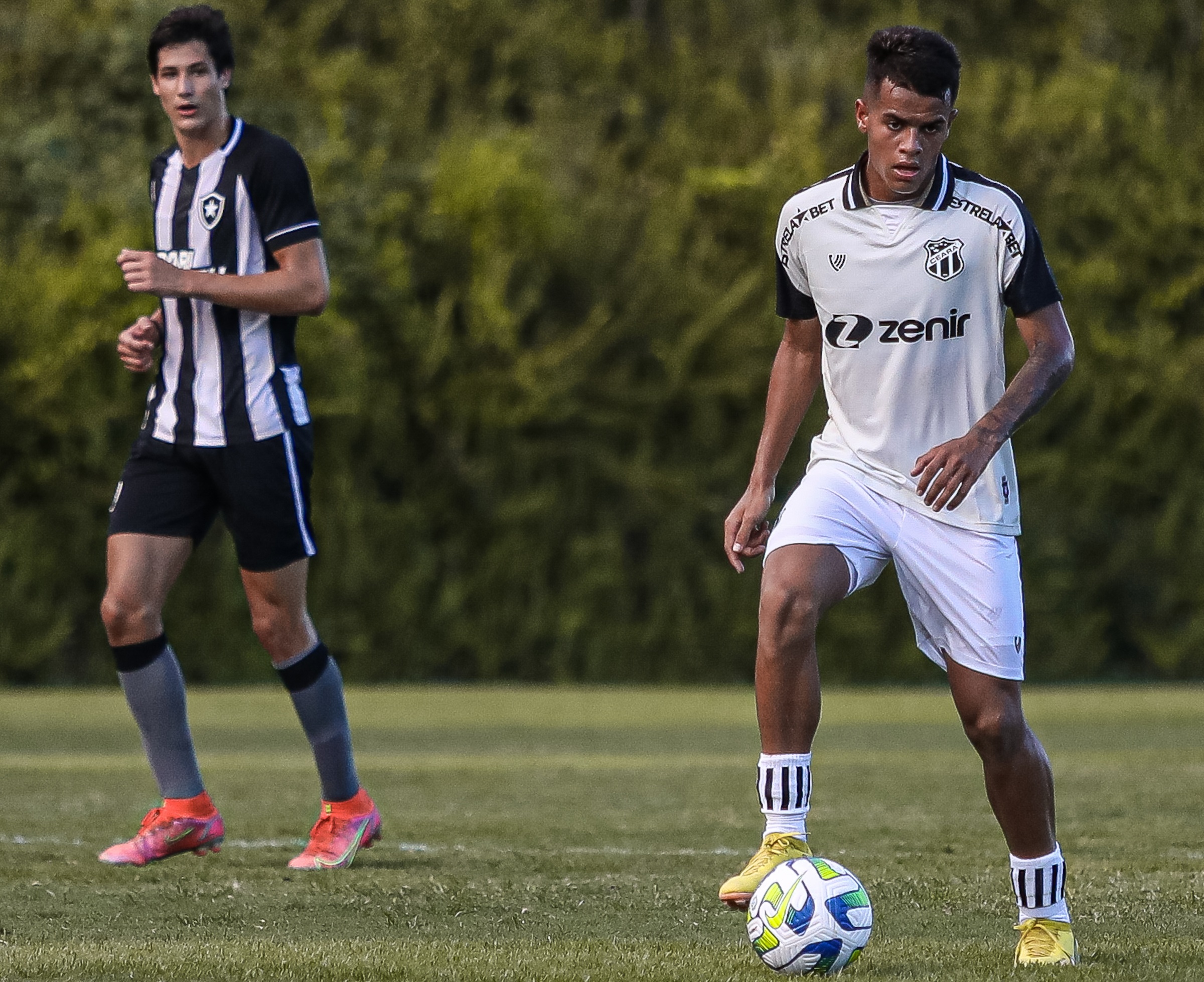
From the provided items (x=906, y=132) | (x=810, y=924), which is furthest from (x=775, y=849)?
(x=906, y=132)

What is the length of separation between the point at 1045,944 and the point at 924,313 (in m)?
1.58

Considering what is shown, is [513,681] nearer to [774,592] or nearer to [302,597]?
[302,597]

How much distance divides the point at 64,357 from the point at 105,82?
3.87 meters

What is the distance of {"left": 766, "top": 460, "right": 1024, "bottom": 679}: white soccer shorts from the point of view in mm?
4891

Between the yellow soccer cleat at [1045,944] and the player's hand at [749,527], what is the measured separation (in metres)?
1.18

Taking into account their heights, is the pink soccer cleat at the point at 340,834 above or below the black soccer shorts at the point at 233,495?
below

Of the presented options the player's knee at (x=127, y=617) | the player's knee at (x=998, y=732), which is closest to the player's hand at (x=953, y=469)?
the player's knee at (x=998, y=732)

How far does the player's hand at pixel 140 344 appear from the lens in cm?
662

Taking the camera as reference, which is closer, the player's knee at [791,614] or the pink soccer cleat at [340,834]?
the player's knee at [791,614]

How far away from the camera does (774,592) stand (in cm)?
493

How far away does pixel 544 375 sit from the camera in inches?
794

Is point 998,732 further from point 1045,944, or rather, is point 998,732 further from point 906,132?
point 906,132

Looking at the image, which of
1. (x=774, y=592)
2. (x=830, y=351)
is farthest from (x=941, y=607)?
(x=830, y=351)

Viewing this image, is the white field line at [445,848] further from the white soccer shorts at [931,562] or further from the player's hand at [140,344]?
the white soccer shorts at [931,562]
